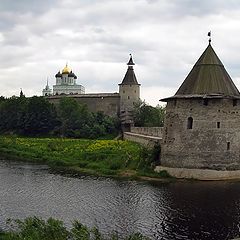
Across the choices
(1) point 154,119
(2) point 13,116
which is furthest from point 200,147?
(2) point 13,116

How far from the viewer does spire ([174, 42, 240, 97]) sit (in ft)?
89.8

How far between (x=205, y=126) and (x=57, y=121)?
98.0 feet

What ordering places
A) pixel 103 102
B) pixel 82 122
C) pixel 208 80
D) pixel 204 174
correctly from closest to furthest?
pixel 204 174, pixel 208 80, pixel 82 122, pixel 103 102

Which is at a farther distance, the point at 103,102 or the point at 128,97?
the point at 103,102

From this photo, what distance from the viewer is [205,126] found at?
88.8ft

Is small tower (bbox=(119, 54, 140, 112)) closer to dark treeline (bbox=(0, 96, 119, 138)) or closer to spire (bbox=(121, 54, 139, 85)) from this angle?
spire (bbox=(121, 54, 139, 85))

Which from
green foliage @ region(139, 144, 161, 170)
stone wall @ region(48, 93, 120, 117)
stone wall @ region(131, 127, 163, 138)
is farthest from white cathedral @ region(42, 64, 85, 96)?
green foliage @ region(139, 144, 161, 170)

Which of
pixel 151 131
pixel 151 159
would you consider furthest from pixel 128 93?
pixel 151 159

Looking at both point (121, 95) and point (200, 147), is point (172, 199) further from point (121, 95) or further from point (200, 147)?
point (121, 95)

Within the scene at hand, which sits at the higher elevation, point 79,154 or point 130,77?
point 130,77

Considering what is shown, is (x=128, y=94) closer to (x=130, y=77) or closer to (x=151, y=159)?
(x=130, y=77)

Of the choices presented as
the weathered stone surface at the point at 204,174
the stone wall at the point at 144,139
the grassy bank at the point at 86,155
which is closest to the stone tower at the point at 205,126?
the weathered stone surface at the point at 204,174

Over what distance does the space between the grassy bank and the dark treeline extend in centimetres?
688

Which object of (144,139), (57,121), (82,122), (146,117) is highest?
(146,117)
